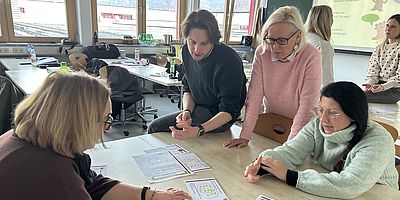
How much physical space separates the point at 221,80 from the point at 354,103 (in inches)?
28.3

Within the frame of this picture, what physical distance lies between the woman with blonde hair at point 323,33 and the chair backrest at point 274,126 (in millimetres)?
1057

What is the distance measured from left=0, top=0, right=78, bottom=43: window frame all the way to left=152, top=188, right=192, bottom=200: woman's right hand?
15.6 feet

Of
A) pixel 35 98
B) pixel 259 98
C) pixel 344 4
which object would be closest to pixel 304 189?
pixel 259 98

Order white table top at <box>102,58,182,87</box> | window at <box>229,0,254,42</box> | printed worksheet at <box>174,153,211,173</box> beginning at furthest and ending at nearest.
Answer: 1. window at <box>229,0,254,42</box>
2. white table top at <box>102,58,182,87</box>
3. printed worksheet at <box>174,153,211,173</box>

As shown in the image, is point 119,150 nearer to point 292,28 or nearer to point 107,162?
point 107,162

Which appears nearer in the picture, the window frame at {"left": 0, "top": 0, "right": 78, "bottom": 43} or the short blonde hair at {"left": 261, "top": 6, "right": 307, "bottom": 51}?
the short blonde hair at {"left": 261, "top": 6, "right": 307, "bottom": 51}

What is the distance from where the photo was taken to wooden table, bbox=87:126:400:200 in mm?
1137

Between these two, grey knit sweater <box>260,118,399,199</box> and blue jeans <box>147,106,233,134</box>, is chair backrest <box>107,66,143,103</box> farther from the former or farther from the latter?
grey knit sweater <box>260,118,399,199</box>

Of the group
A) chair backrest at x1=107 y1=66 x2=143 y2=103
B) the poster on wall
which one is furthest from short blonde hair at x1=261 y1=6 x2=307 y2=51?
the poster on wall

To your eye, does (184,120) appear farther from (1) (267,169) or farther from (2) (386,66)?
(2) (386,66)

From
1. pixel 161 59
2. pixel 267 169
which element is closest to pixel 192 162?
pixel 267 169

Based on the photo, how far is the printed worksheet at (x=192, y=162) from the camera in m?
1.29

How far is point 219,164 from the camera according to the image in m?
1.34

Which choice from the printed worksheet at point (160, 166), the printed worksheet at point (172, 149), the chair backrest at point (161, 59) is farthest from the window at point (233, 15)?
the printed worksheet at point (160, 166)
